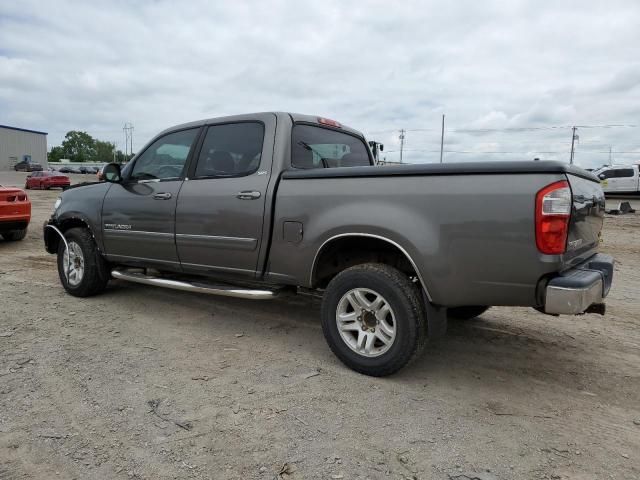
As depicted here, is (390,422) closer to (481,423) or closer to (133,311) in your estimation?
(481,423)

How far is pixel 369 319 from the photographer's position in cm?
329

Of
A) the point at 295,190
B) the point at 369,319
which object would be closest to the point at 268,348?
the point at 369,319

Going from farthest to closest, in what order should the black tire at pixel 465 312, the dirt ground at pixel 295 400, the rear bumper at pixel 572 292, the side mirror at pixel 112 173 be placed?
1. the side mirror at pixel 112 173
2. the black tire at pixel 465 312
3. the rear bumper at pixel 572 292
4. the dirt ground at pixel 295 400

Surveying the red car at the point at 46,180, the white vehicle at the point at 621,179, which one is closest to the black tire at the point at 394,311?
the white vehicle at the point at 621,179

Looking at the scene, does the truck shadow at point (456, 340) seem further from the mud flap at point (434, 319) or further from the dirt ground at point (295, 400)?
the mud flap at point (434, 319)

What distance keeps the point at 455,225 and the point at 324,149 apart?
1803 mm

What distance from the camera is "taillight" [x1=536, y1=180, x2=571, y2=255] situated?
102 inches

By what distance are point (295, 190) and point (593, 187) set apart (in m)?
2.11

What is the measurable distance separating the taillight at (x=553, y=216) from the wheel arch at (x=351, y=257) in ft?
2.62

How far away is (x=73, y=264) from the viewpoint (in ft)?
17.2

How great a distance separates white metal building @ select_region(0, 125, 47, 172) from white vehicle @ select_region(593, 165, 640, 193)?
69.0m

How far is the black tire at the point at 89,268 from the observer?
505 cm

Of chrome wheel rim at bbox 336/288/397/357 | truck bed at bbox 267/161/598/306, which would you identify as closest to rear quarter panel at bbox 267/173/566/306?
truck bed at bbox 267/161/598/306

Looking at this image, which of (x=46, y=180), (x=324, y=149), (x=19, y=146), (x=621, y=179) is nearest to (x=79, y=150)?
(x=19, y=146)
